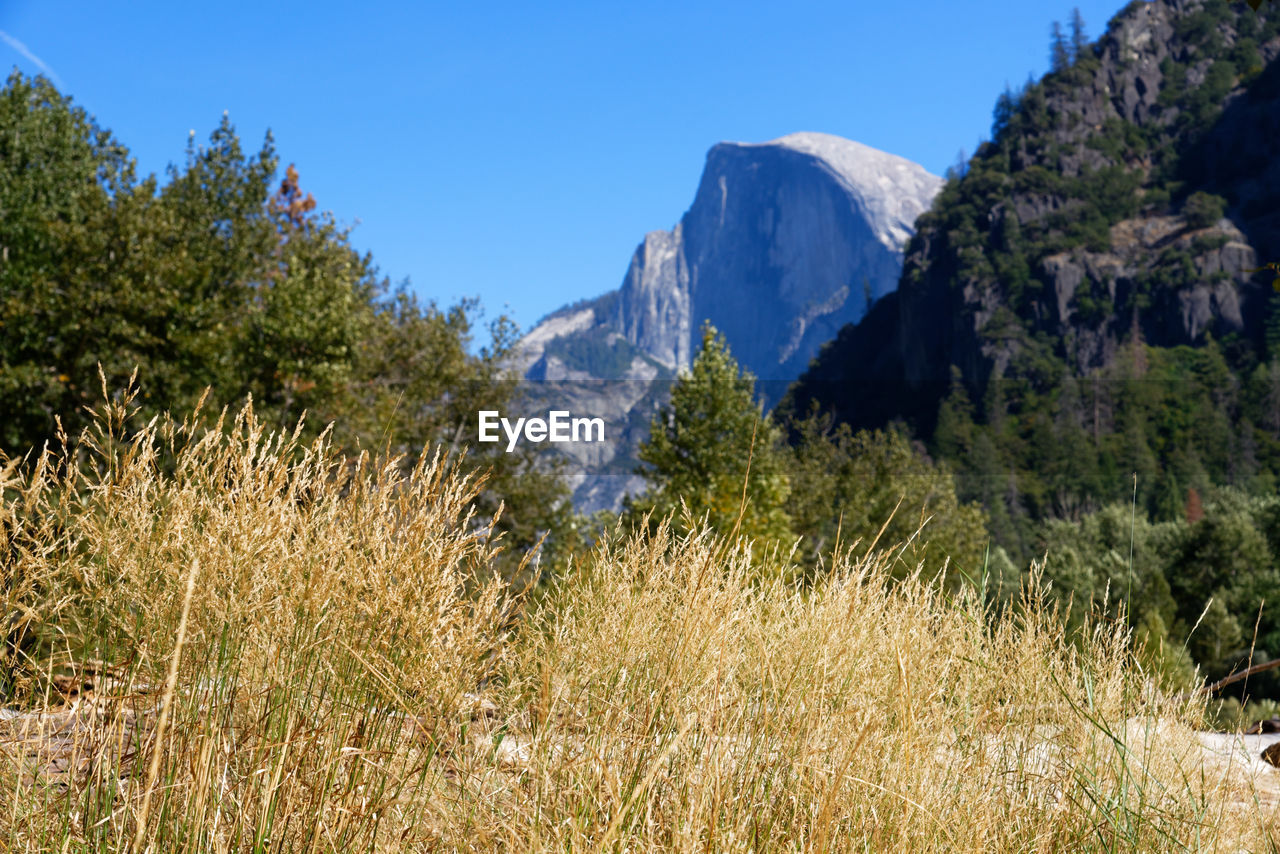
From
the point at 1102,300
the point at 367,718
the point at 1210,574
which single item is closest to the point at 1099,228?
the point at 1102,300

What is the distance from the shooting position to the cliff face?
77188 millimetres

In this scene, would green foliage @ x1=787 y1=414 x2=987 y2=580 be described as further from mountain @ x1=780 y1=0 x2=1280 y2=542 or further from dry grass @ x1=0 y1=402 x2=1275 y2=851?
dry grass @ x1=0 y1=402 x2=1275 y2=851

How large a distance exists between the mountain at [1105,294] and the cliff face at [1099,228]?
0.70 feet

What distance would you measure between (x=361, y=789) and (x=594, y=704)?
70 centimetres

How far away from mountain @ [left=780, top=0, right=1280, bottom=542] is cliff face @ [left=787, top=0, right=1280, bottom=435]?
0.21 metres

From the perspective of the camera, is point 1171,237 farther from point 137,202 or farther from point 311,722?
point 311,722

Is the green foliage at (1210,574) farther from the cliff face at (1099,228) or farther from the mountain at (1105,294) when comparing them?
the cliff face at (1099,228)

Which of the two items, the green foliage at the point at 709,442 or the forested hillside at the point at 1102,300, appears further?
the forested hillside at the point at 1102,300

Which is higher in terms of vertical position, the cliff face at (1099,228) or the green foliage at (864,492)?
the cliff face at (1099,228)

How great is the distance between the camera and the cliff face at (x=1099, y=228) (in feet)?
253

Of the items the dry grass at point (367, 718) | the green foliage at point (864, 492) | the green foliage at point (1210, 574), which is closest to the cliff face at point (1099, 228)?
the green foliage at point (864, 492)

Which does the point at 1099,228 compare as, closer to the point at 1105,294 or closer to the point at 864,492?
the point at 1105,294

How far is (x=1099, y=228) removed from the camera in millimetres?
85438

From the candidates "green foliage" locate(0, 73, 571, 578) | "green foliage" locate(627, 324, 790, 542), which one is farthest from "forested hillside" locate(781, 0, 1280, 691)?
"green foliage" locate(0, 73, 571, 578)
